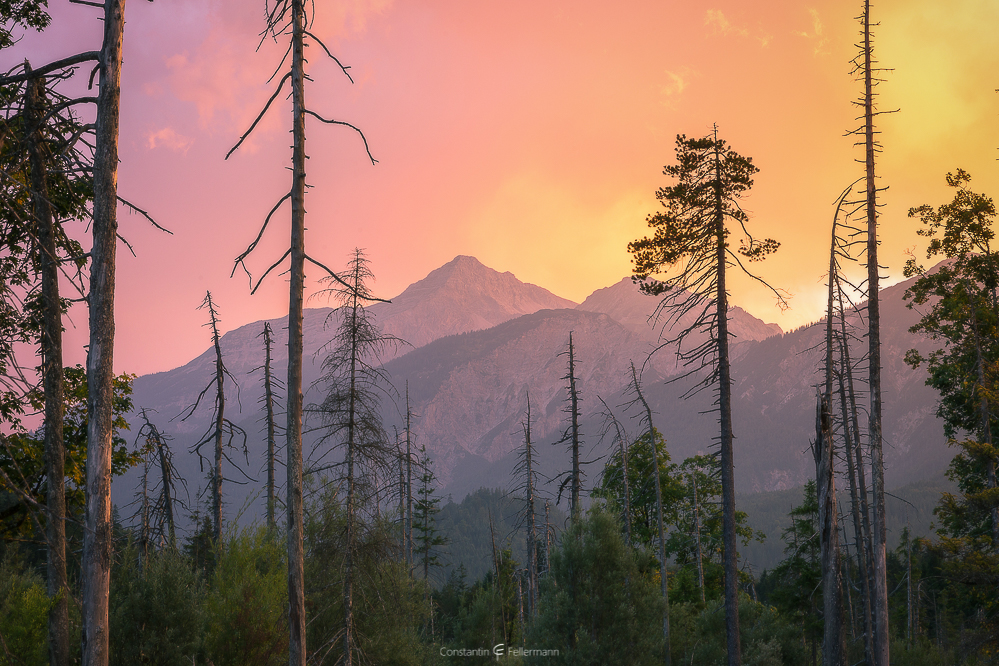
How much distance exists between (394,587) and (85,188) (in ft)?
39.3

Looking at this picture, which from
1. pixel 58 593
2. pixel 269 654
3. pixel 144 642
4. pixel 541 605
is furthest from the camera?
pixel 541 605

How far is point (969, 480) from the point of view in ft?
77.0

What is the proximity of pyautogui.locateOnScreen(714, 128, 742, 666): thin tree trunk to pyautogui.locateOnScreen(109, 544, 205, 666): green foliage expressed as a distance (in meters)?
12.1

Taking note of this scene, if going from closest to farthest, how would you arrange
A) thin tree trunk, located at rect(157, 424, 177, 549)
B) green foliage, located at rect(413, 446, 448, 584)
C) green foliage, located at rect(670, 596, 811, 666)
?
thin tree trunk, located at rect(157, 424, 177, 549)
green foliage, located at rect(670, 596, 811, 666)
green foliage, located at rect(413, 446, 448, 584)

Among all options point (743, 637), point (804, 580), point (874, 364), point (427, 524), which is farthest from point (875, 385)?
point (427, 524)

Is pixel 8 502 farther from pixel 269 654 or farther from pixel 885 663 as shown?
pixel 885 663

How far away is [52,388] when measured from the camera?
991cm

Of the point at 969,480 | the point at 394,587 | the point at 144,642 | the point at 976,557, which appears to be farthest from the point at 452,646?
the point at 969,480

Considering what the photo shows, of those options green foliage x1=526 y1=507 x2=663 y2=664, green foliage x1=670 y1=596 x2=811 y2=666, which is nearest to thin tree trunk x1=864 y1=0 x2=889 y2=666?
green foliage x1=526 y1=507 x2=663 y2=664

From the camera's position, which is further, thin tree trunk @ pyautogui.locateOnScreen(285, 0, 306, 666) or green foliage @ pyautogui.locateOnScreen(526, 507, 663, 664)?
green foliage @ pyautogui.locateOnScreen(526, 507, 663, 664)

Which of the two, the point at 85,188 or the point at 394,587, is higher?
the point at 85,188

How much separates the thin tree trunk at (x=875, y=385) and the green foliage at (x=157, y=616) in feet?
51.4

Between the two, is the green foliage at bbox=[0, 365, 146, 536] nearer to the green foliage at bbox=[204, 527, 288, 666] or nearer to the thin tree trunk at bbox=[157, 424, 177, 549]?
the green foliage at bbox=[204, 527, 288, 666]

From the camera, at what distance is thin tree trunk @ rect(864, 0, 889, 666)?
15.5m
